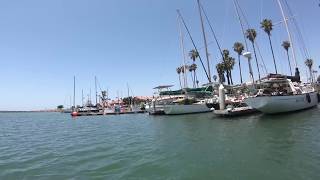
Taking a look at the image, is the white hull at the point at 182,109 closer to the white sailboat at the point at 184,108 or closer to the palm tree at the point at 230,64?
the white sailboat at the point at 184,108

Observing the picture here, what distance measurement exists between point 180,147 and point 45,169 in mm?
7960

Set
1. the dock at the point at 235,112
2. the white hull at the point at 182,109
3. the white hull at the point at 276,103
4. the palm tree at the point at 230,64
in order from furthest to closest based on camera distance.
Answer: the palm tree at the point at 230,64 → the white hull at the point at 182,109 → the dock at the point at 235,112 → the white hull at the point at 276,103

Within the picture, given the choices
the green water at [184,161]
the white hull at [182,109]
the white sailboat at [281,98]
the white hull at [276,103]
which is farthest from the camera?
the white hull at [182,109]

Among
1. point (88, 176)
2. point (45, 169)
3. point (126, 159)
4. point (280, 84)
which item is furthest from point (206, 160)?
point (280, 84)

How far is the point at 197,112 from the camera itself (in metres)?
62.2

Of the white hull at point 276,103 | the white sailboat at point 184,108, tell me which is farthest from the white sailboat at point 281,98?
the white sailboat at point 184,108

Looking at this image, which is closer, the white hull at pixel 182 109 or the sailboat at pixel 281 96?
the sailboat at pixel 281 96

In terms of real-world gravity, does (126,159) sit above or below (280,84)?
below

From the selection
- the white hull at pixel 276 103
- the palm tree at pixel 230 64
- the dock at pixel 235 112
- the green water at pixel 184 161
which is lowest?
the green water at pixel 184 161

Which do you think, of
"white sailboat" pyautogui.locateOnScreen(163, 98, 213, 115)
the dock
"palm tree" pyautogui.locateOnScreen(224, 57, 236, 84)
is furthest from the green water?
"palm tree" pyautogui.locateOnScreen(224, 57, 236, 84)

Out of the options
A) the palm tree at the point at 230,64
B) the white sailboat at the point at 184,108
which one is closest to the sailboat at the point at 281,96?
the white sailboat at the point at 184,108

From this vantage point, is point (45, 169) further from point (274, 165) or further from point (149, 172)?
point (274, 165)

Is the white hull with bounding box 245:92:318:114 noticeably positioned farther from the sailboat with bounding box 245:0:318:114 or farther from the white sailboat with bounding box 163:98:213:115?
the white sailboat with bounding box 163:98:213:115

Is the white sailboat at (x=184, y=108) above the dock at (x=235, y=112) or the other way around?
above
